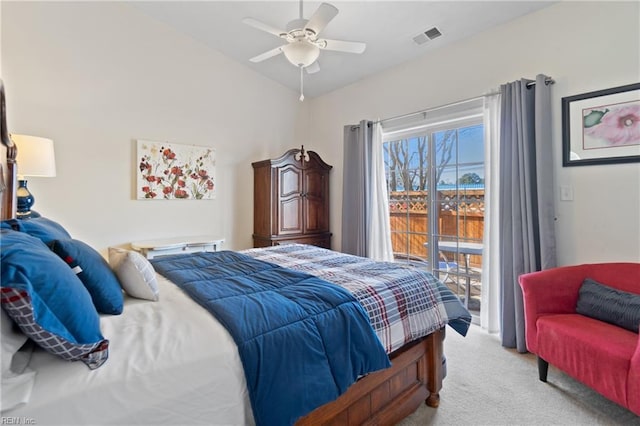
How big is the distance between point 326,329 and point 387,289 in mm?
497

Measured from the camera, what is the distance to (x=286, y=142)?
15.5 feet

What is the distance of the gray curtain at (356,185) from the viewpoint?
3.89 m

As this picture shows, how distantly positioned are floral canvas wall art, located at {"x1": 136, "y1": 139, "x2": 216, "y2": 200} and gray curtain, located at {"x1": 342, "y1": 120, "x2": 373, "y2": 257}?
171cm

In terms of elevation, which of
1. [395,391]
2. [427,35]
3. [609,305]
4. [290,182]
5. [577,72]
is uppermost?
[427,35]

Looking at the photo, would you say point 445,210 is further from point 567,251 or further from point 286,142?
point 286,142

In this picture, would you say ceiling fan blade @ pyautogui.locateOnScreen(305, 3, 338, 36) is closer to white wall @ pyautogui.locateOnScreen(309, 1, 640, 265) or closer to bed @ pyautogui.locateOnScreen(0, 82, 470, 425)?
bed @ pyautogui.locateOnScreen(0, 82, 470, 425)

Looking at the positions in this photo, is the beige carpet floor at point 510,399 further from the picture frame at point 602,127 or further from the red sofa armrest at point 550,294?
the picture frame at point 602,127

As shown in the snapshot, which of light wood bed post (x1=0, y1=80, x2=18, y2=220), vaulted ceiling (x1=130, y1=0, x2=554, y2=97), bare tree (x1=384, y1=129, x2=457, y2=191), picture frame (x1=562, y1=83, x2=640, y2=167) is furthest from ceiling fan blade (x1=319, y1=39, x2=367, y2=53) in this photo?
light wood bed post (x1=0, y1=80, x2=18, y2=220)

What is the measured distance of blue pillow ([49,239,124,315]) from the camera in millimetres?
1213

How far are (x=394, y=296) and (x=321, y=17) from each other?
1.75 meters

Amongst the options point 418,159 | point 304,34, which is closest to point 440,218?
point 418,159

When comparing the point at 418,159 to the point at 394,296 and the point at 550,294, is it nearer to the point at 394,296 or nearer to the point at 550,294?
the point at 550,294

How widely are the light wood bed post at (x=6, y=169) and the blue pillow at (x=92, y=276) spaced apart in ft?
3.20

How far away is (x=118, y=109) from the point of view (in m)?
3.30
